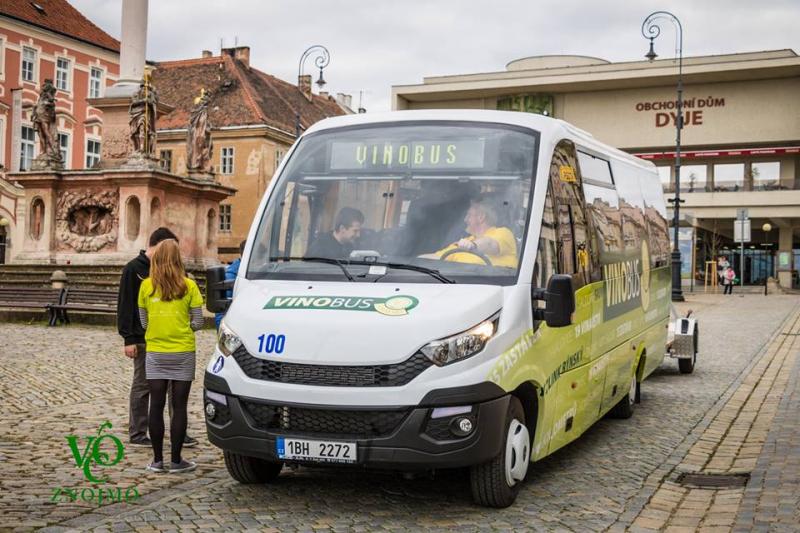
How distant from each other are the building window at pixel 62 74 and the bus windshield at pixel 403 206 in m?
54.5

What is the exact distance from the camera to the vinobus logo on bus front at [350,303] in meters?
6.14

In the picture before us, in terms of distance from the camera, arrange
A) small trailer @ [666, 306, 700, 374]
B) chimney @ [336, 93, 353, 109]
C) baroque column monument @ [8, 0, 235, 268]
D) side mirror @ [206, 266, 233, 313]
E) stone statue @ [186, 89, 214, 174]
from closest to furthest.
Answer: side mirror @ [206, 266, 233, 313] → small trailer @ [666, 306, 700, 374] → baroque column monument @ [8, 0, 235, 268] → stone statue @ [186, 89, 214, 174] → chimney @ [336, 93, 353, 109]

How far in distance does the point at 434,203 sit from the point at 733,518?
276 cm

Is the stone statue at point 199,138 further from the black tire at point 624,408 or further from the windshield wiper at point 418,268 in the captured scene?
the windshield wiper at point 418,268

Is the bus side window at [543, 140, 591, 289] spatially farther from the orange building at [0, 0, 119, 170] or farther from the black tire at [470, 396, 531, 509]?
the orange building at [0, 0, 119, 170]

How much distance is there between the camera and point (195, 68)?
66438mm

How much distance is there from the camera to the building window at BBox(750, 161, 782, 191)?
202 ft

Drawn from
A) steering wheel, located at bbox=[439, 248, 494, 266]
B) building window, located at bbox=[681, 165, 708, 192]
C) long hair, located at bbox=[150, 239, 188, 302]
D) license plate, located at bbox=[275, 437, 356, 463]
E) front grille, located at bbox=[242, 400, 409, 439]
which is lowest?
license plate, located at bbox=[275, 437, 356, 463]

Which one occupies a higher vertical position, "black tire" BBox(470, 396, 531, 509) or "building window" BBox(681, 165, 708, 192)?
"building window" BBox(681, 165, 708, 192)

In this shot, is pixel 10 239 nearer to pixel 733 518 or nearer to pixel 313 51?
pixel 313 51

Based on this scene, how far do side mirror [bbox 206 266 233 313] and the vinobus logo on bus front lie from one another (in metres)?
0.77

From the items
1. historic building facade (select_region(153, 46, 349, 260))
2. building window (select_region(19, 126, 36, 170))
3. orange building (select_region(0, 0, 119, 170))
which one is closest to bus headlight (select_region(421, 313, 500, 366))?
orange building (select_region(0, 0, 119, 170))

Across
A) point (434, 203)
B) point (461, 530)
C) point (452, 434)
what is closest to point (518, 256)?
point (434, 203)

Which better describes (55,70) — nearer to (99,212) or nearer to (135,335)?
(99,212)
